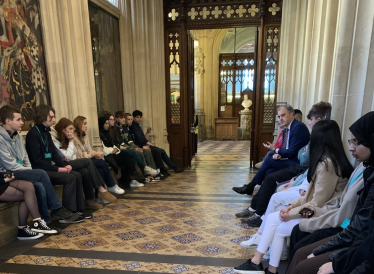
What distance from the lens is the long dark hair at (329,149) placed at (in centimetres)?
201

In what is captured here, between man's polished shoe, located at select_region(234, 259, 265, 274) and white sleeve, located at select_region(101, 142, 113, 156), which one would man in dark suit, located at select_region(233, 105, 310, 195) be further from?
white sleeve, located at select_region(101, 142, 113, 156)

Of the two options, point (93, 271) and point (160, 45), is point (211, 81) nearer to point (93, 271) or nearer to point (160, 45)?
point (160, 45)

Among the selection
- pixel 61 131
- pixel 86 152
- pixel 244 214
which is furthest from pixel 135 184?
pixel 244 214

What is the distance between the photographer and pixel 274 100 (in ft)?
21.3

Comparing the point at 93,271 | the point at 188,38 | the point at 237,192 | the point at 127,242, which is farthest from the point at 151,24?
the point at 93,271

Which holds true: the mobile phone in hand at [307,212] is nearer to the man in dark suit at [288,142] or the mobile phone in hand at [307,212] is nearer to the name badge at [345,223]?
the name badge at [345,223]

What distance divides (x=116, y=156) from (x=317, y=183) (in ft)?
12.9

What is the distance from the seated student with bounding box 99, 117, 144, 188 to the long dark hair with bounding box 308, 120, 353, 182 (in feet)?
12.3

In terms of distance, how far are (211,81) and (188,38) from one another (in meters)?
6.91

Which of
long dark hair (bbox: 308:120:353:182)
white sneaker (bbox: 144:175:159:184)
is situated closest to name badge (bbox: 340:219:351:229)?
long dark hair (bbox: 308:120:353:182)

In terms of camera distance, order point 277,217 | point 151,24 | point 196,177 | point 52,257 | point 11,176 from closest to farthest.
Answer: point 277,217 < point 52,257 < point 11,176 < point 196,177 < point 151,24

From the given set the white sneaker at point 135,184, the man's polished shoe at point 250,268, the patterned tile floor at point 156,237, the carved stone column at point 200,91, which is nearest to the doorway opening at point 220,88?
the carved stone column at point 200,91

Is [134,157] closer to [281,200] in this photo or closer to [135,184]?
[135,184]

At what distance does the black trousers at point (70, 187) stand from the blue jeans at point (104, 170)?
2.35 ft
